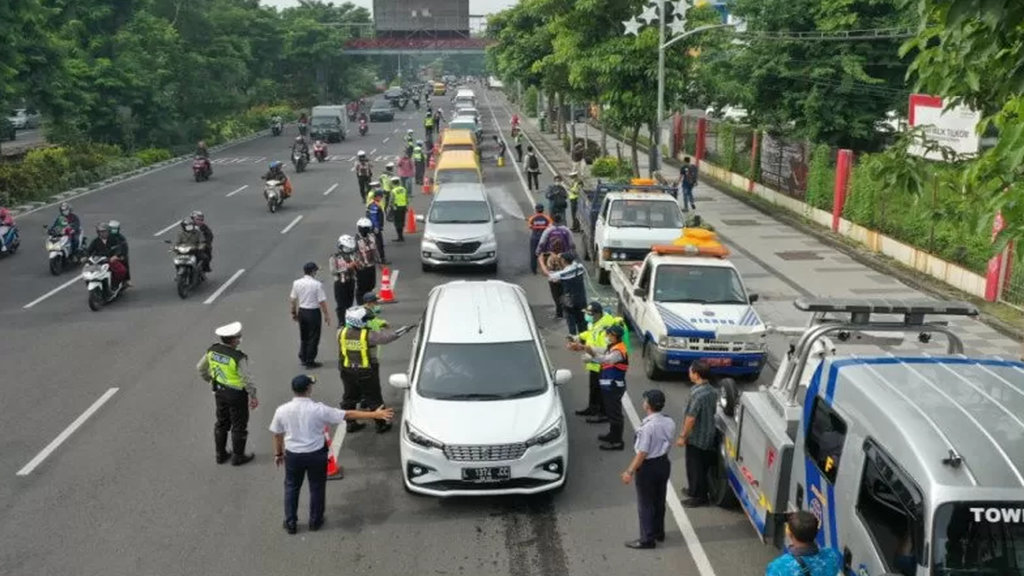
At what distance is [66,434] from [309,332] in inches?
145

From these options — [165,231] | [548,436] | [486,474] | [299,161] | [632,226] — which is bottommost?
[486,474]

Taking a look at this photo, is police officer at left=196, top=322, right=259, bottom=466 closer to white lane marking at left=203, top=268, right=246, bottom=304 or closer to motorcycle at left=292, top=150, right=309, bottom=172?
white lane marking at left=203, top=268, right=246, bottom=304

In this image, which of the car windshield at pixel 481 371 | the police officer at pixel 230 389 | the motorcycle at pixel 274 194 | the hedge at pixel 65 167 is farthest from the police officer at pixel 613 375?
the hedge at pixel 65 167

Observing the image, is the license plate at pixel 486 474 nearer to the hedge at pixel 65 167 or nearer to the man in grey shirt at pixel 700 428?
the man in grey shirt at pixel 700 428

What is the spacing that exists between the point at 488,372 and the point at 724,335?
4162mm

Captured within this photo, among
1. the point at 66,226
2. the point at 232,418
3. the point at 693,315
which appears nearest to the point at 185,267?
the point at 66,226

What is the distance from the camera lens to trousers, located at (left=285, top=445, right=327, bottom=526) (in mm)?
8609

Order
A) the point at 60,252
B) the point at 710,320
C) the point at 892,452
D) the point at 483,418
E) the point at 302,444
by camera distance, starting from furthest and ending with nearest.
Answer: the point at 60,252 < the point at 710,320 < the point at 483,418 < the point at 302,444 < the point at 892,452

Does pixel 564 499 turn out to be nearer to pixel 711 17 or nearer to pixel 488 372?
pixel 488 372

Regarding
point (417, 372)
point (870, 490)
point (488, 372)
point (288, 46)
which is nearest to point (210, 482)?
point (417, 372)

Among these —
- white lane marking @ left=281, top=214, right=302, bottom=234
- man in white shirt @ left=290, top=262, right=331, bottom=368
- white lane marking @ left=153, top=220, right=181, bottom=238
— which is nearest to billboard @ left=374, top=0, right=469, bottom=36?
white lane marking @ left=281, top=214, right=302, bottom=234

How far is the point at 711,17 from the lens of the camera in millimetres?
29109

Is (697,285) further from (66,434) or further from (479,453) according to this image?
(66,434)

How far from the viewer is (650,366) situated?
13398mm
